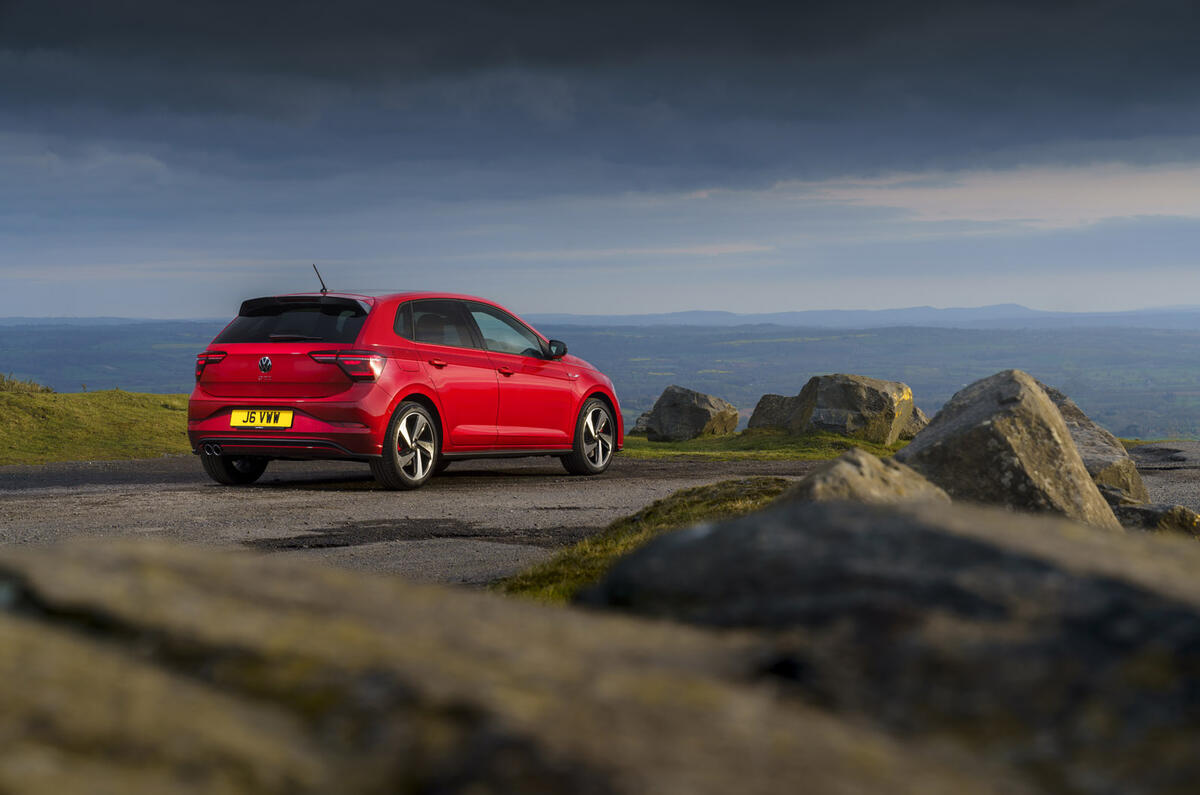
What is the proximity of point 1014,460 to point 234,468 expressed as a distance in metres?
8.90

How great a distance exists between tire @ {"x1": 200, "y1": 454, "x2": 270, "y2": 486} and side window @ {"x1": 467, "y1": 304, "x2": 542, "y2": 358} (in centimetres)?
285

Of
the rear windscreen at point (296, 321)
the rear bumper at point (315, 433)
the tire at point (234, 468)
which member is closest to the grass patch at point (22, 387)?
the tire at point (234, 468)

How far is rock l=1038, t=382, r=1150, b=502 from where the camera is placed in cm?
959

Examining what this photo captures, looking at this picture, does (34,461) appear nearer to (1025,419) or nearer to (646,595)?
(1025,419)

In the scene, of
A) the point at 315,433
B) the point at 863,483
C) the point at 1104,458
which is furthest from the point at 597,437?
the point at 863,483

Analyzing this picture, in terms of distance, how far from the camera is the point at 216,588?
2.15m

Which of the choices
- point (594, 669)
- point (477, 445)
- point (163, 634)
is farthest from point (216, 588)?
point (477, 445)

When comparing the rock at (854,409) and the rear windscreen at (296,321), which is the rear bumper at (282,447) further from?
the rock at (854,409)

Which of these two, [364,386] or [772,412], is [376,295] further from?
[772,412]

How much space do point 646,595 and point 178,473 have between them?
41.6ft

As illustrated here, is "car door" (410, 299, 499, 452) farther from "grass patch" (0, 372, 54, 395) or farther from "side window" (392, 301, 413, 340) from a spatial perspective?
"grass patch" (0, 372, 54, 395)

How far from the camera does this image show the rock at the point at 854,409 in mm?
21688

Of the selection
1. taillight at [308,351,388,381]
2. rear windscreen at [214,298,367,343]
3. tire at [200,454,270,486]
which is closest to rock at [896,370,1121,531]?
taillight at [308,351,388,381]

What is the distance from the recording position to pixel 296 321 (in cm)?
1134
